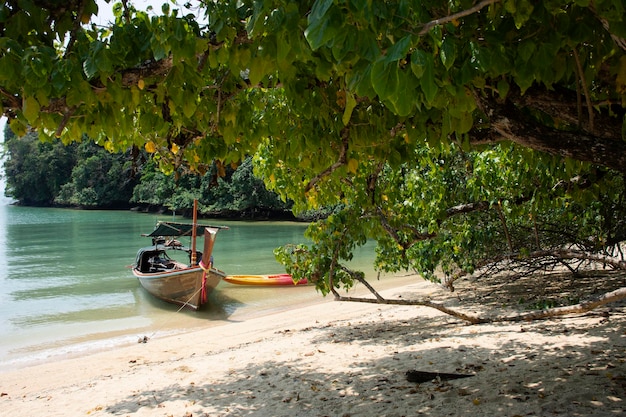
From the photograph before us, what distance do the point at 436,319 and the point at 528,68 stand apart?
6.18 m

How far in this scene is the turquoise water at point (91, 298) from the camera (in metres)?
11.4

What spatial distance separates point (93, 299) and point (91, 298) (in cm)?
18

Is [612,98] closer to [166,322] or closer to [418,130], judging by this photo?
[418,130]

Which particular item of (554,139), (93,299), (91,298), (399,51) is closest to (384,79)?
(399,51)

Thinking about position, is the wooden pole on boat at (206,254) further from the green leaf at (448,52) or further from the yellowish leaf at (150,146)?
the green leaf at (448,52)

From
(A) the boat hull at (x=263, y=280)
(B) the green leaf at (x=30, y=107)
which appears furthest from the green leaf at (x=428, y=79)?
(A) the boat hull at (x=263, y=280)

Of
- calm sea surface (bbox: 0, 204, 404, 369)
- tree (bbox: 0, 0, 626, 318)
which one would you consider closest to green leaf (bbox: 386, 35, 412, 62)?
tree (bbox: 0, 0, 626, 318)

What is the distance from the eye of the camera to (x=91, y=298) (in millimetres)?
15352

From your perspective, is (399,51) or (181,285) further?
(181,285)

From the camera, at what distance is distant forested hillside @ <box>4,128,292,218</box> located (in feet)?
144

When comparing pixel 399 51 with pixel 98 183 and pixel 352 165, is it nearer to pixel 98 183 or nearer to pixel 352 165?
pixel 352 165

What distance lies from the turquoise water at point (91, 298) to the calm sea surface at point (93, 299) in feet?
0.07

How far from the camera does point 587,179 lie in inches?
204

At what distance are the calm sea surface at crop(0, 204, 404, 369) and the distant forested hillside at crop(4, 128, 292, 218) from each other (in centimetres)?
1245
